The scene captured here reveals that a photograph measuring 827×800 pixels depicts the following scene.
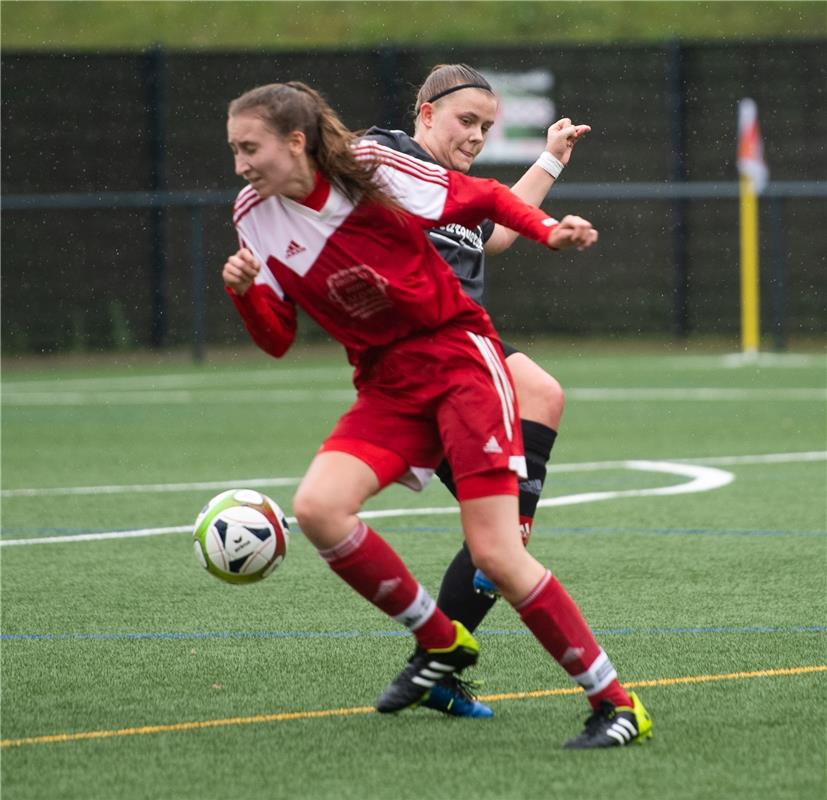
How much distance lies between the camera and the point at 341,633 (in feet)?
20.4

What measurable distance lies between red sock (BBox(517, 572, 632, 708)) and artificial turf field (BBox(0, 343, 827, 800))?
0.58 ft

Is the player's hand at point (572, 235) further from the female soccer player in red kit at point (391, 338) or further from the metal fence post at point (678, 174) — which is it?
the metal fence post at point (678, 174)

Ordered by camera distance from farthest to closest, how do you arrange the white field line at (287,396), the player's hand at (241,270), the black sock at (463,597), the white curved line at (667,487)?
the white field line at (287,396) → the white curved line at (667,487) → the black sock at (463,597) → the player's hand at (241,270)

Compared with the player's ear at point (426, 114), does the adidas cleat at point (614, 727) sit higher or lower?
lower

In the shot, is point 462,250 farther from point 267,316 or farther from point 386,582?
point 386,582

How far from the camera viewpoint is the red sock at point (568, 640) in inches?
185

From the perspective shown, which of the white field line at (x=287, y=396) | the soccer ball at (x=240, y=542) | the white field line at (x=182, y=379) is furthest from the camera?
the white field line at (x=182, y=379)

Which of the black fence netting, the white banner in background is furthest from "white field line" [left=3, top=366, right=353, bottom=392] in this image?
the white banner in background

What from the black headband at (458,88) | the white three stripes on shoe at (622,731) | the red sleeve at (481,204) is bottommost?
the white three stripes on shoe at (622,731)

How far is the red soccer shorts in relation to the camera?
15.4ft

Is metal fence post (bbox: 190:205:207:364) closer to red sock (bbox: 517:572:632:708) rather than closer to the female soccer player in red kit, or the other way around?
the female soccer player in red kit

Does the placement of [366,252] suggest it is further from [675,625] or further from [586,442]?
[586,442]

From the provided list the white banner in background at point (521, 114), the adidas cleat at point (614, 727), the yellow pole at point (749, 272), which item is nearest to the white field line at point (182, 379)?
the white banner in background at point (521, 114)

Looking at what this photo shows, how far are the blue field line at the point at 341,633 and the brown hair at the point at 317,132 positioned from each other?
1.95 meters
